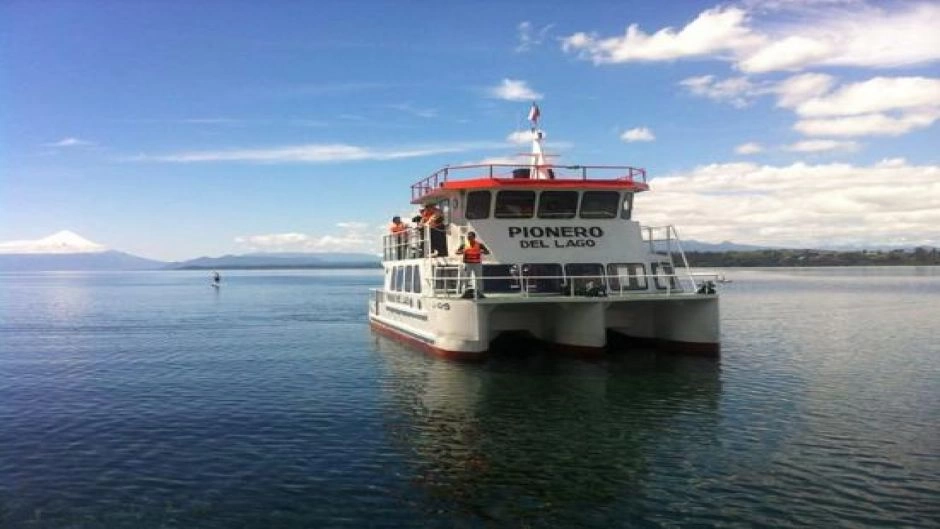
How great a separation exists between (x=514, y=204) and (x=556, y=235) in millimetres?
1744

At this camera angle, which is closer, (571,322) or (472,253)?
(472,253)

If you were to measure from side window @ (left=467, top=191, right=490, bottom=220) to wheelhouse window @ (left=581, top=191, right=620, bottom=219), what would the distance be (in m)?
3.25

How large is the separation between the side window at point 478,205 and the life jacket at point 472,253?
1720mm

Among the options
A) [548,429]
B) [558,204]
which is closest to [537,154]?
[558,204]

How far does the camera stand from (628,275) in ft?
81.6

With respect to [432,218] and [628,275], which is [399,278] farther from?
[628,275]

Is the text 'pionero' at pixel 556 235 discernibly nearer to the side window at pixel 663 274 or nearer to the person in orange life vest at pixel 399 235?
the side window at pixel 663 274

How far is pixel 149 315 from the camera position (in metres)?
51.2

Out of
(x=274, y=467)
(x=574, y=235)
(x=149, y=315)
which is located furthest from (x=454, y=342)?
(x=149, y=315)

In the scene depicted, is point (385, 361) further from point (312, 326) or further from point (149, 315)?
point (149, 315)

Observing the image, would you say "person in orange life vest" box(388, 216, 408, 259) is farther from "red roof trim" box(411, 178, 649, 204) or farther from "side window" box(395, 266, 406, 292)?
"red roof trim" box(411, 178, 649, 204)

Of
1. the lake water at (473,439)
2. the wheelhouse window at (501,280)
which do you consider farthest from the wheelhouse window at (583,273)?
the lake water at (473,439)

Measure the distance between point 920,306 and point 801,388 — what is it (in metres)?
37.2

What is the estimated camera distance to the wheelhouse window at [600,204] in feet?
82.4
